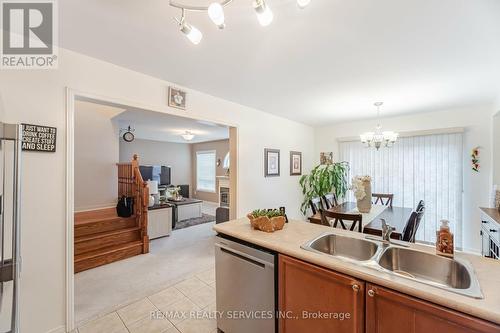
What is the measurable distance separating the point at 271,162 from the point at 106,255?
299 centimetres

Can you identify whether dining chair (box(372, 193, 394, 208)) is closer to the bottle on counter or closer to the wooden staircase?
the bottle on counter

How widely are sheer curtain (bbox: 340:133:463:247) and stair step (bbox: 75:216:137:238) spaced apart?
15.5 ft

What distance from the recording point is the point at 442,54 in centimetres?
183

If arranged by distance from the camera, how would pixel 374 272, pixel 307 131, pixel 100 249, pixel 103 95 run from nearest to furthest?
1. pixel 374 272
2. pixel 103 95
3. pixel 100 249
4. pixel 307 131

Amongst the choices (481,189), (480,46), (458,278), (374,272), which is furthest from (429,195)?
(374,272)

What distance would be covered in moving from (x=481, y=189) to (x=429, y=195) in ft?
2.11

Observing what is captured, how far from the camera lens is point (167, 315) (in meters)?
1.99

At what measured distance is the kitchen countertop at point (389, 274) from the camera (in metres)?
0.83

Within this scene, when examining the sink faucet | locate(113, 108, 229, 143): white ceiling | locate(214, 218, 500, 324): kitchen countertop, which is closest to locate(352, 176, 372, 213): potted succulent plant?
locate(214, 218, 500, 324): kitchen countertop

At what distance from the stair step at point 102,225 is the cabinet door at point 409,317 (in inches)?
141

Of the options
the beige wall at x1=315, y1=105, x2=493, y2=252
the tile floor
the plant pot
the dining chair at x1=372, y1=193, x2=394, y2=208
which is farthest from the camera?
the dining chair at x1=372, y1=193, x2=394, y2=208

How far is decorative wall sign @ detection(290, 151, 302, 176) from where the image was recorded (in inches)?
178

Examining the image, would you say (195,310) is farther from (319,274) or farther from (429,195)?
(429,195)

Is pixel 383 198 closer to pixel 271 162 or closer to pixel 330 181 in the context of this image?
pixel 330 181
